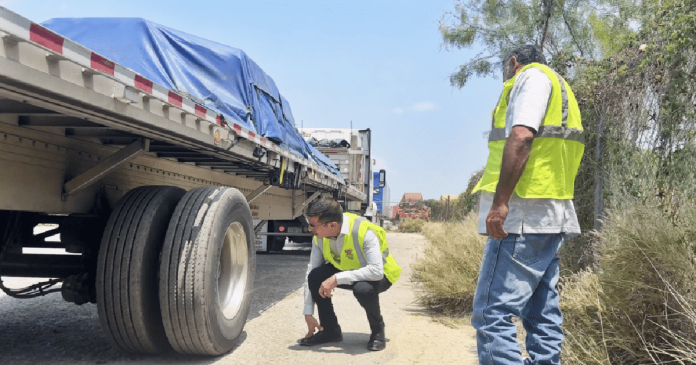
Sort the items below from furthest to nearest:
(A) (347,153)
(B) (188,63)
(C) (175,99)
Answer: (A) (347,153), (B) (188,63), (C) (175,99)

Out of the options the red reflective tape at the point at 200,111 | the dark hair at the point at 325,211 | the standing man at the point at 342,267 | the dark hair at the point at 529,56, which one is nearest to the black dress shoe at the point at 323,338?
the standing man at the point at 342,267

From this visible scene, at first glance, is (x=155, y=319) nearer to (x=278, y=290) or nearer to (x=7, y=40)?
(x=7, y=40)

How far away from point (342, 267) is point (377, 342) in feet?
2.02

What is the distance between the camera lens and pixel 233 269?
4.61 meters

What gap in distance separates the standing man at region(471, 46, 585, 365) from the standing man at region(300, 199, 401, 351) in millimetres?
1561

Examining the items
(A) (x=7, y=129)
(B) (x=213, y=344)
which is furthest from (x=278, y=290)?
(A) (x=7, y=129)

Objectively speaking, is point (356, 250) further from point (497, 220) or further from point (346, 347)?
point (497, 220)

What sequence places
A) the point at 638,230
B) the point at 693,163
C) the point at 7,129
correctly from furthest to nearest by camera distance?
the point at 693,163 < the point at 638,230 < the point at 7,129

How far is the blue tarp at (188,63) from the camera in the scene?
489cm

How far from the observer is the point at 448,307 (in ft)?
19.5

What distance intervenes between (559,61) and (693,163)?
12.0ft

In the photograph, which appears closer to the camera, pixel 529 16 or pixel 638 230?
pixel 638 230

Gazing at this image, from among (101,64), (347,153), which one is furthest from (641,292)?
(347,153)

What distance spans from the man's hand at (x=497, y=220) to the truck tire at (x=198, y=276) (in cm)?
196
